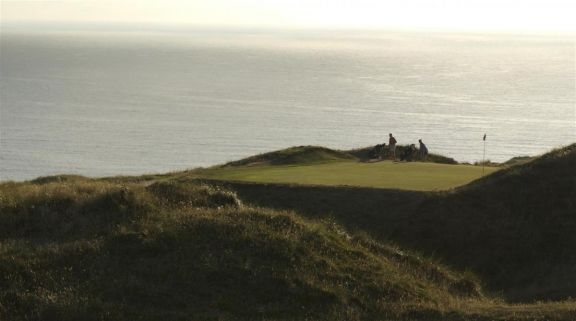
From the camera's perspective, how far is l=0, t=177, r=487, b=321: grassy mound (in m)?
14.1

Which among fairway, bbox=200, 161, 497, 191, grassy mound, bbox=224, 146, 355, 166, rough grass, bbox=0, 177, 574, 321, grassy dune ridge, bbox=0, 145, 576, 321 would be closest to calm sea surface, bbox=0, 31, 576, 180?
grassy mound, bbox=224, 146, 355, 166

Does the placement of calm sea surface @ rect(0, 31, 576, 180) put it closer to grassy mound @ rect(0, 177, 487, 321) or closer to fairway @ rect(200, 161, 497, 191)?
fairway @ rect(200, 161, 497, 191)

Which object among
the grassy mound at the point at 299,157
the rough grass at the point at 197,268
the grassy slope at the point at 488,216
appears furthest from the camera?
the grassy mound at the point at 299,157

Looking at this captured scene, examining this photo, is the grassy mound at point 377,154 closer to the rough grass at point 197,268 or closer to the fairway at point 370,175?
the fairway at point 370,175

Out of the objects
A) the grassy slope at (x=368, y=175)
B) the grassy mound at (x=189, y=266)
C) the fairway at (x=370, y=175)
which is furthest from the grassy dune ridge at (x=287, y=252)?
the grassy slope at (x=368, y=175)

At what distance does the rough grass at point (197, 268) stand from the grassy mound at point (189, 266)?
0.03 meters

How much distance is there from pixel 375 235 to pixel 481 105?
111 m

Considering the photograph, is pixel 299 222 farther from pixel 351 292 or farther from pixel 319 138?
pixel 319 138

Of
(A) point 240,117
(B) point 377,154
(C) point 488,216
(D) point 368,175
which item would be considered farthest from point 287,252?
(A) point 240,117

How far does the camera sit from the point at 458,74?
19675 cm

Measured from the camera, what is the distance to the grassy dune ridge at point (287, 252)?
1421 cm

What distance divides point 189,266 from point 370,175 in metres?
13.7

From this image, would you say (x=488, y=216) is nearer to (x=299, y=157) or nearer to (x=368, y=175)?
(x=368, y=175)

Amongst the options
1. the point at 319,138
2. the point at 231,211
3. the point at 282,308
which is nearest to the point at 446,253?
the point at 231,211
